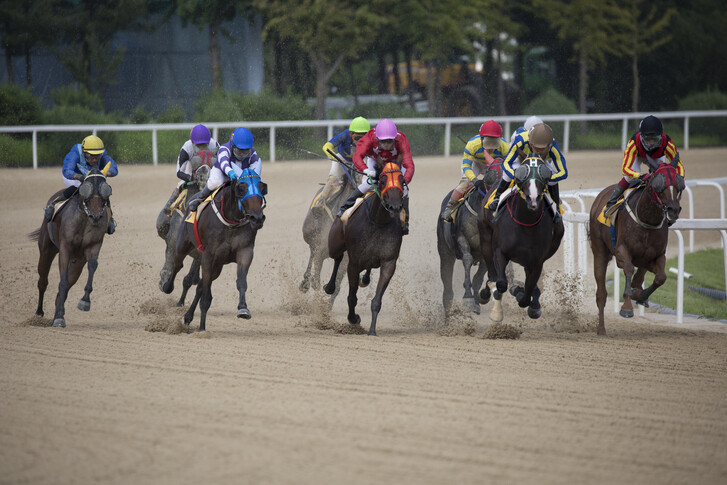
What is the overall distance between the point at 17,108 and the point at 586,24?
1567 cm

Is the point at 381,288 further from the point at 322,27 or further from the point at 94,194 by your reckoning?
the point at 322,27

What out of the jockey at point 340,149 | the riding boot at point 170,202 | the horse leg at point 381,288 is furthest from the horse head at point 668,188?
the riding boot at point 170,202

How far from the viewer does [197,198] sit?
31.0ft

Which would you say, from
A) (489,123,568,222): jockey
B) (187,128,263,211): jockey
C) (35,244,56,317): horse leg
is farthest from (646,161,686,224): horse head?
(35,244,56,317): horse leg

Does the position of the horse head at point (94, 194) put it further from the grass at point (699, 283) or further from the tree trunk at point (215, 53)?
the tree trunk at point (215, 53)

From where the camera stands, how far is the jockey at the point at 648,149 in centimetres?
878

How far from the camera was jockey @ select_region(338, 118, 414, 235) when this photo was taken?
9.05 metres

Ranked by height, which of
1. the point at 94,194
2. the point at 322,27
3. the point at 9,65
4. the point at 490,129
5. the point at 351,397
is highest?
the point at 322,27

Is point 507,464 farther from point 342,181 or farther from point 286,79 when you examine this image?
point 286,79

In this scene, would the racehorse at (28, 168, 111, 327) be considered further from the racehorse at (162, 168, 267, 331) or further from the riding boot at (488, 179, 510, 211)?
the riding boot at (488, 179, 510, 211)

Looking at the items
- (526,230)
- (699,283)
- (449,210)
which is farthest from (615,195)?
(699,283)

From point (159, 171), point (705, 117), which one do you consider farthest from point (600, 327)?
point (705, 117)

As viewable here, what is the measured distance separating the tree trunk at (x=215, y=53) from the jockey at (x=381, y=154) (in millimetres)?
15207

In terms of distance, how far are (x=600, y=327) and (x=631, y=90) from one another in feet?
70.4
